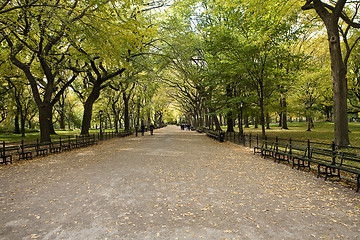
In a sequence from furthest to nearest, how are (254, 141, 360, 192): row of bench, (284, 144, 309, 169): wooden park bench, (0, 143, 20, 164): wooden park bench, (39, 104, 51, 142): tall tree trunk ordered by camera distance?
(39, 104, 51, 142): tall tree trunk, (0, 143, 20, 164): wooden park bench, (284, 144, 309, 169): wooden park bench, (254, 141, 360, 192): row of bench

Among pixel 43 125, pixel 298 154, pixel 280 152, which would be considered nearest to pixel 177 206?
pixel 298 154

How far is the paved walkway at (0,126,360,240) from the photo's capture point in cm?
381

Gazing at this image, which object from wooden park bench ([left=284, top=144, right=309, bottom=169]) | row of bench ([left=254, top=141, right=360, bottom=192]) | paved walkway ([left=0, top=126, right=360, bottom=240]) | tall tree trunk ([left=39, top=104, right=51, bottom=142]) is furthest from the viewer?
tall tree trunk ([left=39, top=104, right=51, bottom=142])

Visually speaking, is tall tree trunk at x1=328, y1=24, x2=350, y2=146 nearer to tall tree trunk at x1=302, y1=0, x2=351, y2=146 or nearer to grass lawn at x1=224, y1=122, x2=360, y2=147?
tall tree trunk at x1=302, y1=0, x2=351, y2=146

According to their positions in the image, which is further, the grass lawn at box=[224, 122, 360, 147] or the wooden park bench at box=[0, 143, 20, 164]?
the grass lawn at box=[224, 122, 360, 147]

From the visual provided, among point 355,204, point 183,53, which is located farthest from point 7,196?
point 183,53

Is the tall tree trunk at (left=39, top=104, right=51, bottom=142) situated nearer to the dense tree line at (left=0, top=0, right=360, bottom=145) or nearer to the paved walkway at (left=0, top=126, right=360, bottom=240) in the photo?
the dense tree line at (left=0, top=0, right=360, bottom=145)

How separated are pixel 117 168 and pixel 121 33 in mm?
6773

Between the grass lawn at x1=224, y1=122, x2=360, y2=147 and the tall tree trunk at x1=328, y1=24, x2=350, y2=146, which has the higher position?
the tall tree trunk at x1=328, y1=24, x2=350, y2=146

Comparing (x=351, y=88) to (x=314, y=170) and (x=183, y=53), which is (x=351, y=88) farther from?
(x=314, y=170)

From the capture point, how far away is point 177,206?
16.2 ft

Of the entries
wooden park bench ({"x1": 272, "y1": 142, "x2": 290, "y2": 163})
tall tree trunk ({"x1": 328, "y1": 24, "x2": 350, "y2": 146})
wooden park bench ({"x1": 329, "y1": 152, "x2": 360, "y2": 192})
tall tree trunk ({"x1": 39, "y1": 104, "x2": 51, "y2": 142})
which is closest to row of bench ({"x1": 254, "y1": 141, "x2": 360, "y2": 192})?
wooden park bench ({"x1": 329, "y1": 152, "x2": 360, "y2": 192})

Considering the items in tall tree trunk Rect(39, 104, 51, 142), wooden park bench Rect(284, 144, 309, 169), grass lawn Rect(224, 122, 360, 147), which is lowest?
grass lawn Rect(224, 122, 360, 147)

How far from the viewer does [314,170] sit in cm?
826
